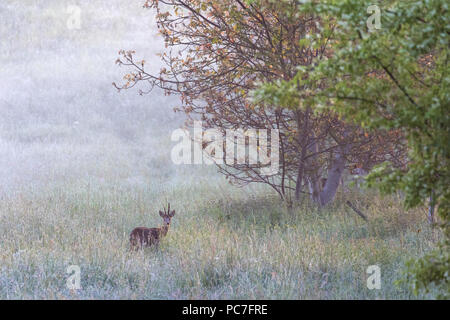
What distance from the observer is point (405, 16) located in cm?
397

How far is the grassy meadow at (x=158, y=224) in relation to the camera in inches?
233

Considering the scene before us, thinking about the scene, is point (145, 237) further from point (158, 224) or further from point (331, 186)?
point (331, 186)

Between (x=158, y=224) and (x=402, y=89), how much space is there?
19.8 feet

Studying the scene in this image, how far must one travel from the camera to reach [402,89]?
4.05 m

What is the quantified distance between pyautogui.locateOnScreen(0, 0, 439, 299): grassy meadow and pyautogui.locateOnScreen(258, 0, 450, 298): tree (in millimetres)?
1119

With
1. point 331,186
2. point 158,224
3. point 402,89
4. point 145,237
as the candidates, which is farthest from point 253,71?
point 402,89

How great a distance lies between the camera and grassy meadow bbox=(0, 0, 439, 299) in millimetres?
5910

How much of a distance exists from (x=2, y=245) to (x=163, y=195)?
4756mm

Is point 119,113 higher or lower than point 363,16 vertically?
higher

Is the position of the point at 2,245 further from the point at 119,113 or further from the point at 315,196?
the point at 119,113

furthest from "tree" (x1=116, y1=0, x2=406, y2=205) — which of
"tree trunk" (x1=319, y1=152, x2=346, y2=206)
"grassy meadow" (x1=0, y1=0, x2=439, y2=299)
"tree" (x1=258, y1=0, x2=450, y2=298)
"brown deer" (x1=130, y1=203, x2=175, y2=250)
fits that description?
"tree" (x1=258, y1=0, x2=450, y2=298)

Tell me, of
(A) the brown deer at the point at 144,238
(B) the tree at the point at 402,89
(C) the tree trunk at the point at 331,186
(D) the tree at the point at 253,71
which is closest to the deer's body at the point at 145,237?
(A) the brown deer at the point at 144,238

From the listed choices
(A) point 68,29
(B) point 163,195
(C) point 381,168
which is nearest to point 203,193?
(B) point 163,195

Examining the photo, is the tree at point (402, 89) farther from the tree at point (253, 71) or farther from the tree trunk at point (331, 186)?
the tree trunk at point (331, 186)
